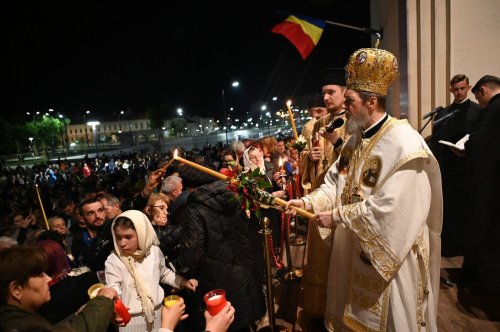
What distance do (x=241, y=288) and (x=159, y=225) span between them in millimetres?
1542

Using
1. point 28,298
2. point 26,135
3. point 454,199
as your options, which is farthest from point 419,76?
point 26,135

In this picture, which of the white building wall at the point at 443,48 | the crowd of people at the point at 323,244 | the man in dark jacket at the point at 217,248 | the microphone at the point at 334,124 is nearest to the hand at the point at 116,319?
the crowd of people at the point at 323,244

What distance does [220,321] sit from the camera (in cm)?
200

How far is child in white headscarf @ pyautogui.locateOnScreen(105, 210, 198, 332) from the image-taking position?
3.10 m

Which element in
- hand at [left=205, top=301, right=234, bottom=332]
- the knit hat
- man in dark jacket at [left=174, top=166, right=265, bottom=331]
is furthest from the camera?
the knit hat

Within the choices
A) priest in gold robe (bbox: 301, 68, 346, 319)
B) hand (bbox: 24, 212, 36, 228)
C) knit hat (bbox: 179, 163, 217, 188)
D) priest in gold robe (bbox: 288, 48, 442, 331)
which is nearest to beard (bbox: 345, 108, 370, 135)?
priest in gold robe (bbox: 288, 48, 442, 331)

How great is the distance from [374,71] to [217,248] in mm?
2298

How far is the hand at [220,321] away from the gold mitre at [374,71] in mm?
2121

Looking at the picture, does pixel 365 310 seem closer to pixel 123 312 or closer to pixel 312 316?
pixel 312 316

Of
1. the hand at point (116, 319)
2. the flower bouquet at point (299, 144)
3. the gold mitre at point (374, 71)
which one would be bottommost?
the hand at point (116, 319)

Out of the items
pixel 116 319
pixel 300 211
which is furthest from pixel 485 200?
pixel 116 319

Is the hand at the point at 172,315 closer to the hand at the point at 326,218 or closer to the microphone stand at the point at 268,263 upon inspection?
the microphone stand at the point at 268,263

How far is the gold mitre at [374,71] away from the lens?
9.27 ft

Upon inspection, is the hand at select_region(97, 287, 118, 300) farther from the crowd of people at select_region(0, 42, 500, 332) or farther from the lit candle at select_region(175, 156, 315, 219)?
the lit candle at select_region(175, 156, 315, 219)
